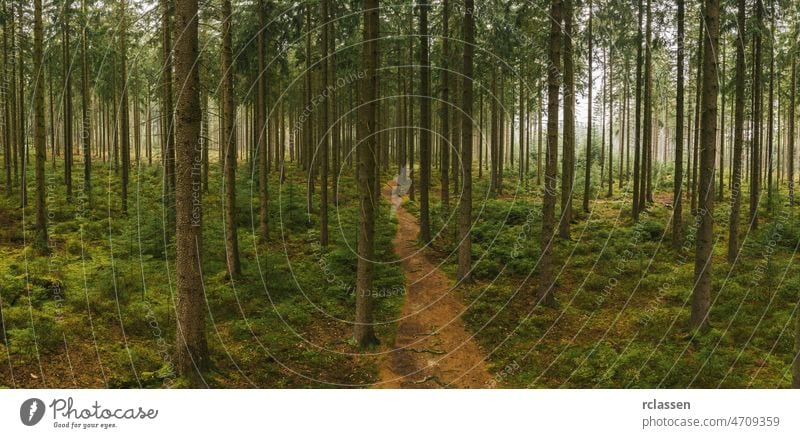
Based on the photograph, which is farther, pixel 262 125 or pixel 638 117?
pixel 638 117

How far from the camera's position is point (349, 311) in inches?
607

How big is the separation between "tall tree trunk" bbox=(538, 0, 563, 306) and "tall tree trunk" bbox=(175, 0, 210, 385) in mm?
9645

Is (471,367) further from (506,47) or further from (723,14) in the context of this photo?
(723,14)

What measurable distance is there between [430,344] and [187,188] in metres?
7.41

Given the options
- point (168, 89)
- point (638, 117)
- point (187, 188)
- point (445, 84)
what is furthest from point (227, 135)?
point (638, 117)

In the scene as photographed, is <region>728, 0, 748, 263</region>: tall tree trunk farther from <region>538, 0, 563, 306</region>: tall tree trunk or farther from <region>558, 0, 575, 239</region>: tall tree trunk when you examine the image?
<region>538, 0, 563, 306</region>: tall tree trunk

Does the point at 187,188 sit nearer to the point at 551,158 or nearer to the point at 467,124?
the point at 467,124

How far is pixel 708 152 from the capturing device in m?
12.1

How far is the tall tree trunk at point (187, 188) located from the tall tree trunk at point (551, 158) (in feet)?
31.6

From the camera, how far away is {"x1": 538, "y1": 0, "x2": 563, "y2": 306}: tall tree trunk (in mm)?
14898

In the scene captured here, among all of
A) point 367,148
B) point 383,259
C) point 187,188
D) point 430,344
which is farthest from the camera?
point 383,259

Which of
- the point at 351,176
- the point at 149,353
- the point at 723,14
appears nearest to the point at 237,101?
the point at 351,176

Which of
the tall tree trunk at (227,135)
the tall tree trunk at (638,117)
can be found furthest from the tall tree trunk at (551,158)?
the tall tree trunk at (227,135)
